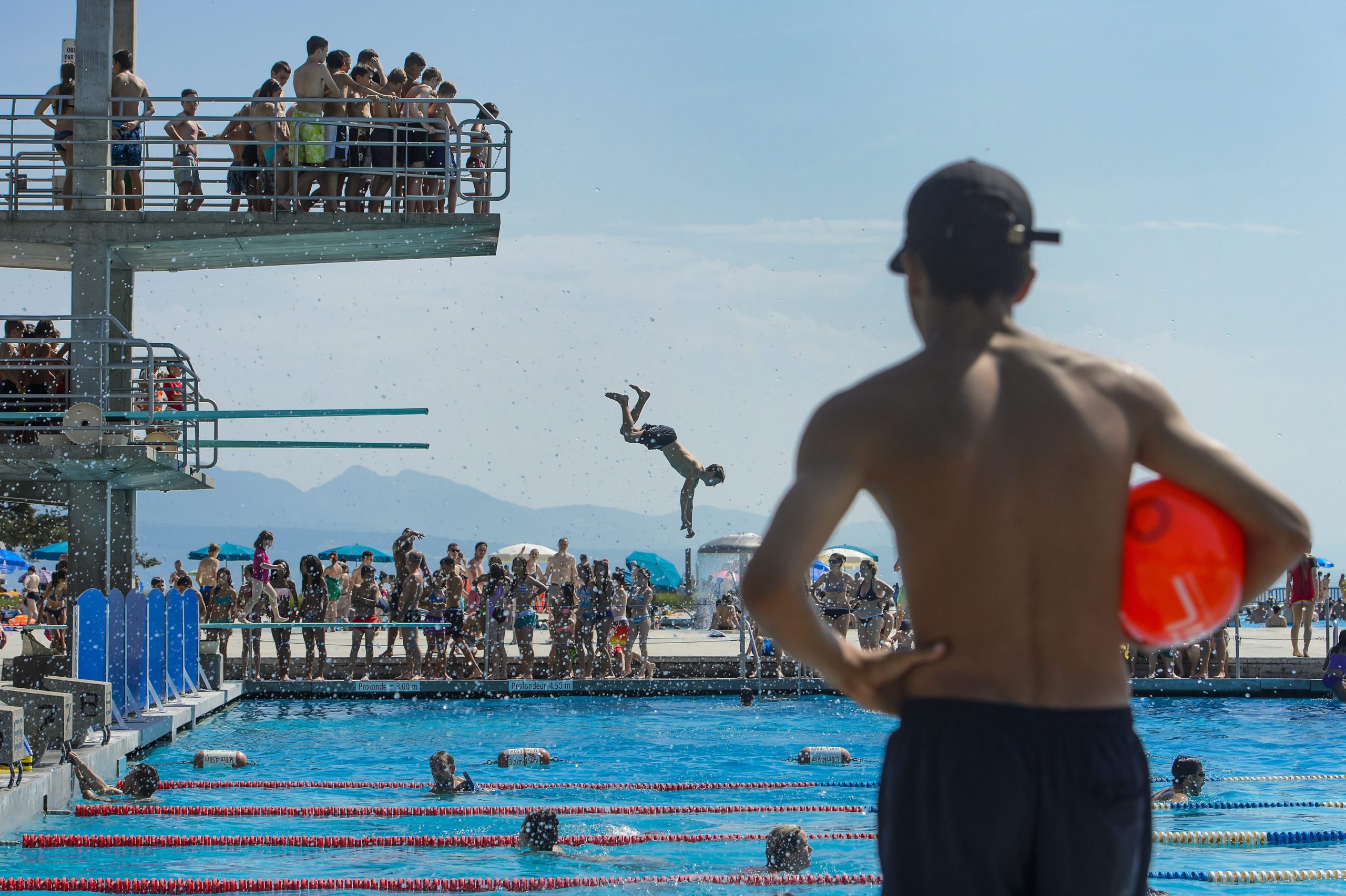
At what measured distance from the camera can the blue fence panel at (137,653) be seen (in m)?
12.4

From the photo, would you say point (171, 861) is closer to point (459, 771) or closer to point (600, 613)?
point (459, 771)

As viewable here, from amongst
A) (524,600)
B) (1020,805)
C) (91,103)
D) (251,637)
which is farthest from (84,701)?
(1020,805)

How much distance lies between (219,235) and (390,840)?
7.44 meters

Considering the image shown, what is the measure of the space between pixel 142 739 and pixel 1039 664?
1164cm

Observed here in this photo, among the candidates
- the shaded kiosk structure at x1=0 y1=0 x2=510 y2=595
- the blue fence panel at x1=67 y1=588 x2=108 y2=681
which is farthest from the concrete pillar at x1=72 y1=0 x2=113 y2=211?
the blue fence panel at x1=67 y1=588 x2=108 y2=681

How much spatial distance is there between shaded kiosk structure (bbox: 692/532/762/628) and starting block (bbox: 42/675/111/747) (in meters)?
21.2

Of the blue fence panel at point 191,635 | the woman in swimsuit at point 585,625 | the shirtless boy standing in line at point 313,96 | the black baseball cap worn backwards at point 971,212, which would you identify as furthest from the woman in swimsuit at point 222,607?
the black baseball cap worn backwards at point 971,212

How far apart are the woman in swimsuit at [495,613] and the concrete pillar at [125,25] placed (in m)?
7.57

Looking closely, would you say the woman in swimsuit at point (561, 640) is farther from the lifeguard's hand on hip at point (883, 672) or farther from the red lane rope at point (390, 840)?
the lifeguard's hand on hip at point (883, 672)

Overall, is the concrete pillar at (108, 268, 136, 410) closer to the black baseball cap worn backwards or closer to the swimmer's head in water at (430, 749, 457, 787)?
the swimmer's head in water at (430, 749, 457, 787)

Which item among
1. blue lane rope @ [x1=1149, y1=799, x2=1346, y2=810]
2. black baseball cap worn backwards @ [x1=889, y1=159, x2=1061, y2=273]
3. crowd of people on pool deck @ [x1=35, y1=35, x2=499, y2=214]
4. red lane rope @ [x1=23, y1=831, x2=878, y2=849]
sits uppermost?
crowd of people on pool deck @ [x1=35, y1=35, x2=499, y2=214]

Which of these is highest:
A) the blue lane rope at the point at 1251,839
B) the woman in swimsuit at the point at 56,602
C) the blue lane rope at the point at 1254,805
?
the woman in swimsuit at the point at 56,602

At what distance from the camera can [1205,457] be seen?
6.82 ft

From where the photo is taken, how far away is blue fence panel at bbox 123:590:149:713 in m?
12.4
